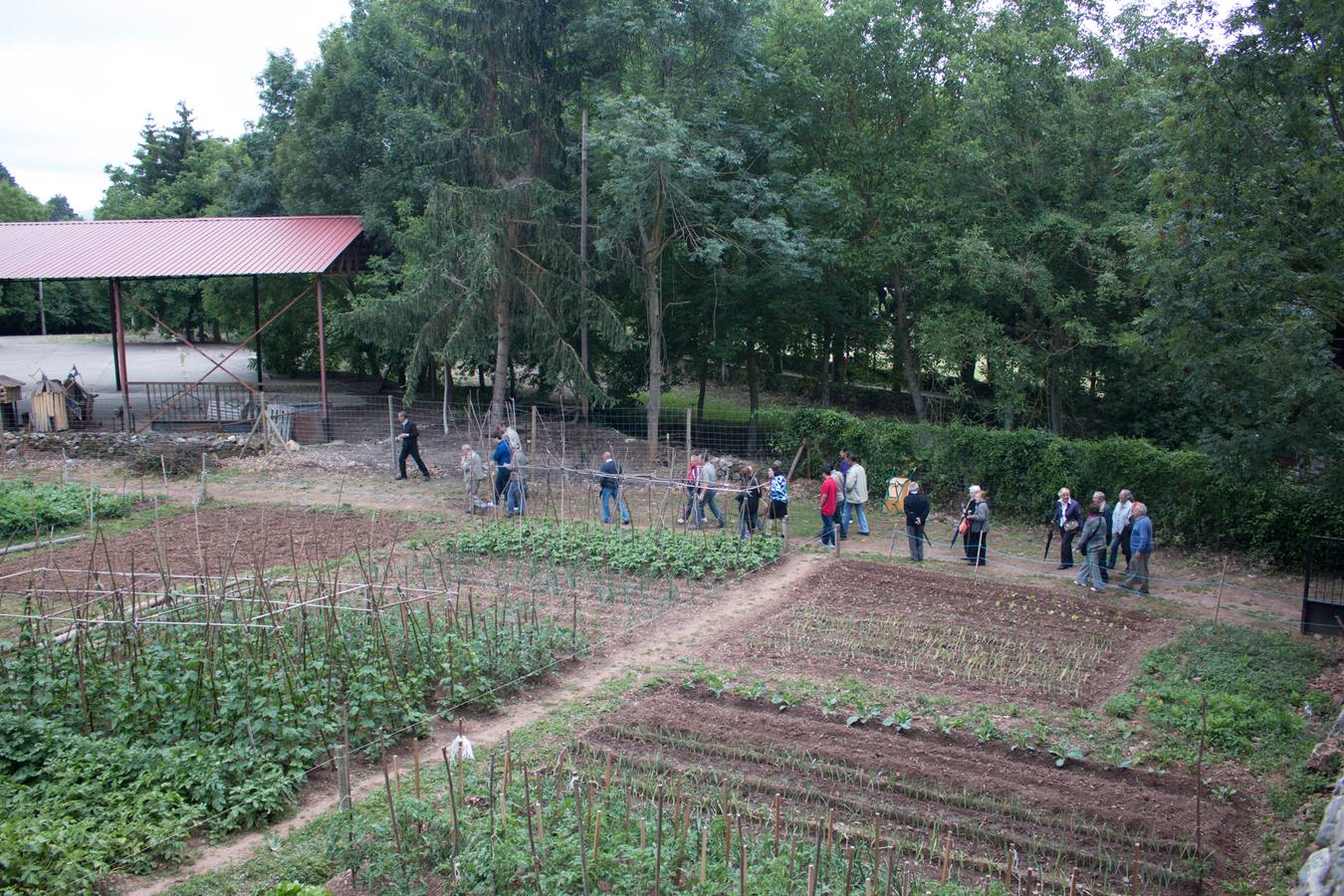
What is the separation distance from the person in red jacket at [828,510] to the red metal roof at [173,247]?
46.5 feet

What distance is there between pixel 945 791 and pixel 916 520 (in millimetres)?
8202

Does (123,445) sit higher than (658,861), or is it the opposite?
(123,445)

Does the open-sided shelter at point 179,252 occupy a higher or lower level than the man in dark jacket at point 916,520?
higher

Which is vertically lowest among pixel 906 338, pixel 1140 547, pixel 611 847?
pixel 611 847

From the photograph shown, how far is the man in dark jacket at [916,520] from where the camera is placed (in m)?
15.5

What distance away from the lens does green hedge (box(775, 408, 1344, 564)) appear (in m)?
15.4

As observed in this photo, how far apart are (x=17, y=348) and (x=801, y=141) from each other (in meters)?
37.0

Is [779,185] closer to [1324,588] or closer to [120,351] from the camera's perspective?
[1324,588]

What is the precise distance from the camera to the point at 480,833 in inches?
258

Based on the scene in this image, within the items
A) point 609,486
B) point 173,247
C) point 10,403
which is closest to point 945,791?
point 609,486

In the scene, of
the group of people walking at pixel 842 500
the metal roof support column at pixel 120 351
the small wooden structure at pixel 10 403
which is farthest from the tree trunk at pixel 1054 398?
the small wooden structure at pixel 10 403

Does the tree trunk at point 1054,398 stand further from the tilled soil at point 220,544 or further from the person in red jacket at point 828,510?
the tilled soil at point 220,544

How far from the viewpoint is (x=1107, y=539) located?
47.6 ft

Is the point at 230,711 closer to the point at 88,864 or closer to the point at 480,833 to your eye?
the point at 88,864
